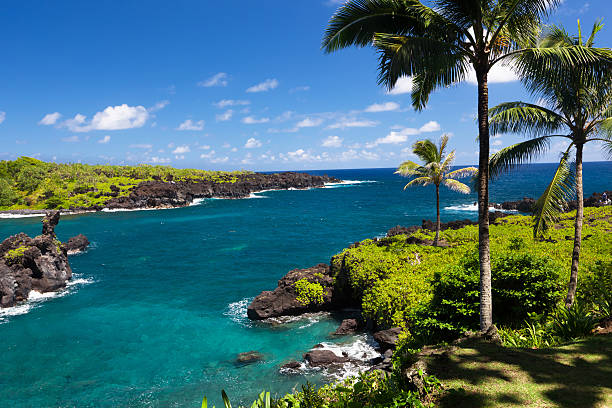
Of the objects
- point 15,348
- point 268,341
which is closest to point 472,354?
point 268,341

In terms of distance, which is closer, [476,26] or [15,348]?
[476,26]

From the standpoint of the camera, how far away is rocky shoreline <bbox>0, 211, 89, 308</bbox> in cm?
2763

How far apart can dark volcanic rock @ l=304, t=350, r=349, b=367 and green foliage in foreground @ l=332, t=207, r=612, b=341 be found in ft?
10.0

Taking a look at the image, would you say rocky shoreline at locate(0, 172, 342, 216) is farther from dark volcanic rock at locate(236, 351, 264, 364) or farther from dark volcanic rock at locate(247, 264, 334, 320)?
dark volcanic rock at locate(236, 351, 264, 364)

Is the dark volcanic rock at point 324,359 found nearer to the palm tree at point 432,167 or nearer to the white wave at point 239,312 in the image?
the white wave at point 239,312

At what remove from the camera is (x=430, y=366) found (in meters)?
7.29

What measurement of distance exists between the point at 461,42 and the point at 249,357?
17222 mm

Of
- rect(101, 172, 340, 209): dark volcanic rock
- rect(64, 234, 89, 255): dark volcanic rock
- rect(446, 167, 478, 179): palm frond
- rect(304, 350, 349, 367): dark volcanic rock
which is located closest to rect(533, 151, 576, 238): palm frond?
rect(304, 350, 349, 367): dark volcanic rock

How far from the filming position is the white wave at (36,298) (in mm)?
25603

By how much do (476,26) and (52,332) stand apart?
2946 centimetres

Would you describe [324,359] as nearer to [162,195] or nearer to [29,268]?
[29,268]

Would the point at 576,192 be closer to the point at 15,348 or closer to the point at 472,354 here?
the point at 472,354

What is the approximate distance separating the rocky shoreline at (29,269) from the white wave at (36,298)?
38 centimetres

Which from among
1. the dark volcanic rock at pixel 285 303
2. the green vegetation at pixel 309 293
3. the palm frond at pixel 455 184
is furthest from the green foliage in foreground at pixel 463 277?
the palm frond at pixel 455 184
